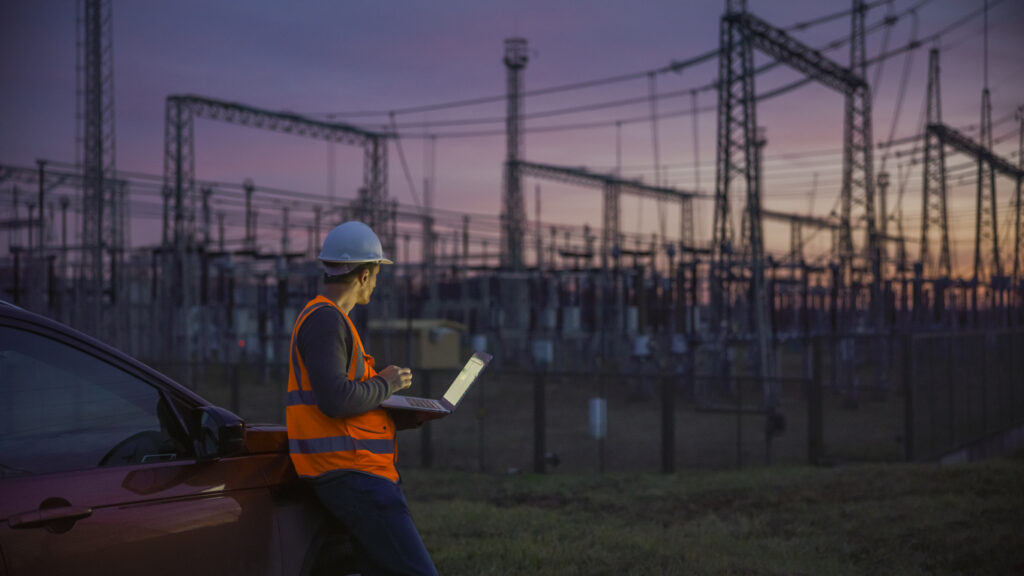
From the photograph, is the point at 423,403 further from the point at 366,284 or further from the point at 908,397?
the point at 908,397

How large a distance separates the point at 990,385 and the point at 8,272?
1361 inches

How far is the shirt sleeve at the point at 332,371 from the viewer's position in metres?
3.20

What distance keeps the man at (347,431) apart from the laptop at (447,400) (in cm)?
7

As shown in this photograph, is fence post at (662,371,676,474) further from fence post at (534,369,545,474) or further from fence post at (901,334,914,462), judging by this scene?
fence post at (901,334,914,462)

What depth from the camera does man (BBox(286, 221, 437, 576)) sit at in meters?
3.24

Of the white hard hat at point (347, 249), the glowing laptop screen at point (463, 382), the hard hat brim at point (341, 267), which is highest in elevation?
the white hard hat at point (347, 249)

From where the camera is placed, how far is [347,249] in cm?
348

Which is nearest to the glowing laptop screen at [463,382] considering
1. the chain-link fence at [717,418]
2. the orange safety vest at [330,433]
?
the orange safety vest at [330,433]

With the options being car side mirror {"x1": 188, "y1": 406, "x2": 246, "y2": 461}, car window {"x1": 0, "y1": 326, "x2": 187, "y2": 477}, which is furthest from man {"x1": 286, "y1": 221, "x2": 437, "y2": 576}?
car window {"x1": 0, "y1": 326, "x2": 187, "y2": 477}

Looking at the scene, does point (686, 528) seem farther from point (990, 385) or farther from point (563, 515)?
point (990, 385)

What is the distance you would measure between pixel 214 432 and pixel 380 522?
687 millimetres

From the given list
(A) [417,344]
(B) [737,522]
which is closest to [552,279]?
(A) [417,344]

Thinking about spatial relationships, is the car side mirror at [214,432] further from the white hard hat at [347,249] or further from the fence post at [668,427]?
the fence post at [668,427]

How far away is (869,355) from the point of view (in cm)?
3903
